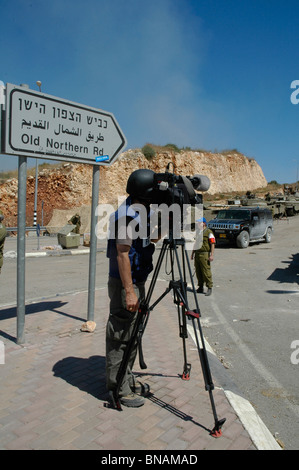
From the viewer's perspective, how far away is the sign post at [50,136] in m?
4.34

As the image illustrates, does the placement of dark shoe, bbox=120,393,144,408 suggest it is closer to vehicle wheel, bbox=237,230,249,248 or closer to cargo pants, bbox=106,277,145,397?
cargo pants, bbox=106,277,145,397

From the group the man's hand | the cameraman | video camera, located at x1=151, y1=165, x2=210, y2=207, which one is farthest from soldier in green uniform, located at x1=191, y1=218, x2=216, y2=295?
the man's hand

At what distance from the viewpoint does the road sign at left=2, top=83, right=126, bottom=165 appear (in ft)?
14.2

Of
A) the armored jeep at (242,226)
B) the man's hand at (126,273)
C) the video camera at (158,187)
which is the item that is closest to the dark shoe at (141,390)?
the man's hand at (126,273)

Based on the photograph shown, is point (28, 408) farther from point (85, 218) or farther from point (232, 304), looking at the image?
point (85, 218)

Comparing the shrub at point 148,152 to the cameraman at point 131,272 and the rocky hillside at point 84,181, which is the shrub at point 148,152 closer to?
the rocky hillside at point 84,181

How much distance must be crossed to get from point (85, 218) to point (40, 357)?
2106 cm

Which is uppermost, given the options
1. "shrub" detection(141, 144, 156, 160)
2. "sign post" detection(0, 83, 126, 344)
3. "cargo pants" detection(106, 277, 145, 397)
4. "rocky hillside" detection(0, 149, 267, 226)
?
"shrub" detection(141, 144, 156, 160)

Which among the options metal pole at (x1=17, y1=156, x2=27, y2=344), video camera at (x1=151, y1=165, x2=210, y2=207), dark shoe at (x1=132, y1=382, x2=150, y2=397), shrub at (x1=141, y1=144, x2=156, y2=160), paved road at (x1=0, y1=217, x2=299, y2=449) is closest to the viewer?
video camera at (x1=151, y1=165, x2=210, y2=207)

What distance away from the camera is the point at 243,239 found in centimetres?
1731

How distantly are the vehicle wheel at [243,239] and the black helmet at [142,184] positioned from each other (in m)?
14.5

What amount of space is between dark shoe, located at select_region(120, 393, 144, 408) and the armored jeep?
14.5 m

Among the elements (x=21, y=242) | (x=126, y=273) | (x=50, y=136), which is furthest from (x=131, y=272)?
(x=50, y=136)
